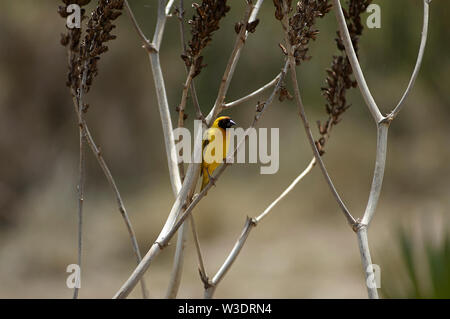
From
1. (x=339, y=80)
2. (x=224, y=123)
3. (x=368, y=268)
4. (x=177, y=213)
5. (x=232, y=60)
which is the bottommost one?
(x=368, y=268)

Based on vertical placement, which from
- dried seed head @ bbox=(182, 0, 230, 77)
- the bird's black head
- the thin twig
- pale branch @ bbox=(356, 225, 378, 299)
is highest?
the bird's black head

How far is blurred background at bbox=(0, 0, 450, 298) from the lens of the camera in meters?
7.64

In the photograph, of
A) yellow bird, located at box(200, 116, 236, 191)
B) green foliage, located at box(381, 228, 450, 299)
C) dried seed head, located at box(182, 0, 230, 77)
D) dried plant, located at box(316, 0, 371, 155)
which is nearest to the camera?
dried seed head, located at box(182, 0, 230, 77)

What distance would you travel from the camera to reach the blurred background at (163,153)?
7637 mm

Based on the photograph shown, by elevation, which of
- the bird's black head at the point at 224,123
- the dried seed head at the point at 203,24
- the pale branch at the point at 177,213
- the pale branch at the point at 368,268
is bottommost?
the pale branch at the point at 368,268

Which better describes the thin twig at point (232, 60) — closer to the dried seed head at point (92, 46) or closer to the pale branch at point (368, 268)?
the dried seed head at point (92, 46)

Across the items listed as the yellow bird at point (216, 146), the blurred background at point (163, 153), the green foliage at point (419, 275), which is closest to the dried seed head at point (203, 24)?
the green foliage at point (419, 275)

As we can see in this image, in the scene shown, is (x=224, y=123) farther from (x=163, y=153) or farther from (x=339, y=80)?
(x=163, y=153)

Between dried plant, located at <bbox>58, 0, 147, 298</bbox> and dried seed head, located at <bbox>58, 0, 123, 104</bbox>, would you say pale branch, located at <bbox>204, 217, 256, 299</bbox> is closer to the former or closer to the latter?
dried plant, located at <bbox>58, 0, 147, 298</bbox>

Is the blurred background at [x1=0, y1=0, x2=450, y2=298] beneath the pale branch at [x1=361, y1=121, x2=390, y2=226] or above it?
above

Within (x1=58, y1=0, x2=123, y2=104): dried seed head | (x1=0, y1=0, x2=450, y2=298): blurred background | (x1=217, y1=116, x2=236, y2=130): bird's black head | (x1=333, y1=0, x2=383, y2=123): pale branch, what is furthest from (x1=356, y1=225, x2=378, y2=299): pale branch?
(x1=0, y1=0, x2=450, y2=298): blurred background

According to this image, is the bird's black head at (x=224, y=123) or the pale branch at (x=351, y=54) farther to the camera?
the bird's black head at (x=224, y=123)

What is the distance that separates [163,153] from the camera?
354 inches

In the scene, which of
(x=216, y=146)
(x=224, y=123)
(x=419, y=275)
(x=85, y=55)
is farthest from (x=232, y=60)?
(x=224, y=123)
